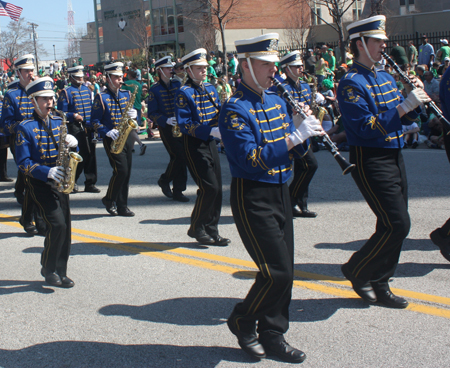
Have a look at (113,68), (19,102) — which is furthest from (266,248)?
(19,102)

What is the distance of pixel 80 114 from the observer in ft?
31.5

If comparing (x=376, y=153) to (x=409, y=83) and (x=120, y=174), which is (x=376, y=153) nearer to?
(x=409, y=83)

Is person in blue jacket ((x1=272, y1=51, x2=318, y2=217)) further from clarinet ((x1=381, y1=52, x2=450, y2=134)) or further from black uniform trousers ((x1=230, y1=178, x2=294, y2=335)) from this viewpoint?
black uniform trousers ((x1=230, y1=178, x2=294, y2=335))

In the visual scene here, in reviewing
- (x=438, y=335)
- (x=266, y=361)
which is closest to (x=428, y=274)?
(x=438, y=335)

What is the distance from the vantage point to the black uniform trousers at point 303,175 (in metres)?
7.25

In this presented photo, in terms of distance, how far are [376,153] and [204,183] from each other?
2427 mm

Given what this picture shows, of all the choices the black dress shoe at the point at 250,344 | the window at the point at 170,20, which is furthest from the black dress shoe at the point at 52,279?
the window at the point at 170,20

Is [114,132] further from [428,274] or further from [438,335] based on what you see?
[438,335]

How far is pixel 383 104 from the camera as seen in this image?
14.5 feet

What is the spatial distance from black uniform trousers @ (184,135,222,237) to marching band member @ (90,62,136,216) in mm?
1823

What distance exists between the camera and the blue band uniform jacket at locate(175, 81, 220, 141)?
626 centimetres

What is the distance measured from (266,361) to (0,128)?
7.61 meters

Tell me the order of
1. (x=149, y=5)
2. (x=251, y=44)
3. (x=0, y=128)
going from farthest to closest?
(x=149, y=5) < (x=0, y=128) < (x=251, y=44)

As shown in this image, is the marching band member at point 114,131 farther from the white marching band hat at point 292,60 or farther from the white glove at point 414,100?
the white glove at point 414,100
